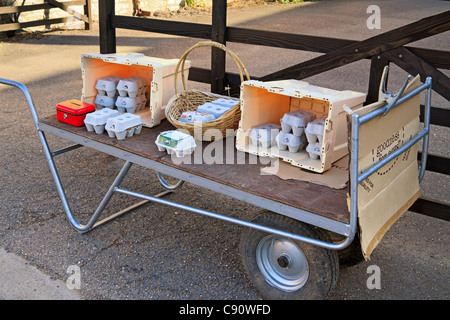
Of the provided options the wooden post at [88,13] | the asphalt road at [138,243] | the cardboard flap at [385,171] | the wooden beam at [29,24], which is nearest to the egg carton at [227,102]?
the asphalt road at [138,243]

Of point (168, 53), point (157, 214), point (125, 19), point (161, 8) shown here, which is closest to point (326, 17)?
point (161, 8)

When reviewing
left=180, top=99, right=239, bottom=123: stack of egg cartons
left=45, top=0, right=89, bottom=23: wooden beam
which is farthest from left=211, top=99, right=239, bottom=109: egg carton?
left=45, top=0, right=89, bottom=23: wooden beam

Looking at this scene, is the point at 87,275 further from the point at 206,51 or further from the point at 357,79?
the point at 206,51

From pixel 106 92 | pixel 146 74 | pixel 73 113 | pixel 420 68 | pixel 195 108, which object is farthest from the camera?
pixel 146 74

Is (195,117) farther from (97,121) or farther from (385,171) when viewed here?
(385,171)

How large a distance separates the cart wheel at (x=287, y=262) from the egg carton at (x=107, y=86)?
4.61ft

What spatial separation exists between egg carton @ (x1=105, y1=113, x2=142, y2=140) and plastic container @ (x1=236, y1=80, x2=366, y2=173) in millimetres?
617

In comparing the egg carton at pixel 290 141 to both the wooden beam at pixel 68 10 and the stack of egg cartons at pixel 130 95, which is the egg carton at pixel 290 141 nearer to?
the stack of egg cartons at pixel 130 95

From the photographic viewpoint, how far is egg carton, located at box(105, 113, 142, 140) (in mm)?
2975

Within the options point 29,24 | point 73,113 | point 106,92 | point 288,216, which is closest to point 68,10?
point 29,24

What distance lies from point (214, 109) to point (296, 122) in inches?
21.2

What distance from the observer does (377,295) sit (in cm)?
284

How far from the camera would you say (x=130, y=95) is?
134 inches

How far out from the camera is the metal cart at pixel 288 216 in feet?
7.32
